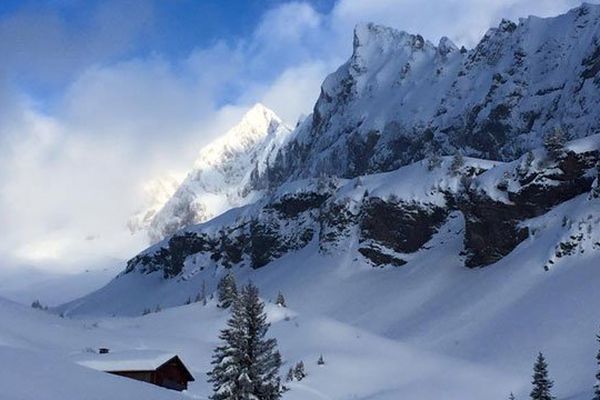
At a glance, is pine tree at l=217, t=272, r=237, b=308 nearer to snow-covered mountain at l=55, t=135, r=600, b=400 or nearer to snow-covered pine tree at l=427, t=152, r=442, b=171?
snow-covered mountain at l=55, t=135, r=600, b=400

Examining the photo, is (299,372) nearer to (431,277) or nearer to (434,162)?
(431,277)

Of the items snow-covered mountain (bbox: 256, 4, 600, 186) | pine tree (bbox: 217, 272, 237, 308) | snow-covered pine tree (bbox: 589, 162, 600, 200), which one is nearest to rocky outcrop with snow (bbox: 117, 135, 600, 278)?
snow-covered pine tree (bbox: 589, 162, 600, 200)

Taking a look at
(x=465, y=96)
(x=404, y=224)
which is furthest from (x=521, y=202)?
(x=465, y=96)

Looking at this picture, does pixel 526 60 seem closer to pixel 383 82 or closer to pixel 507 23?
pixel 507 23

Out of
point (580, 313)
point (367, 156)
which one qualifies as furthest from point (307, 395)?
point (367, 156)

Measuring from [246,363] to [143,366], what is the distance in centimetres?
1414

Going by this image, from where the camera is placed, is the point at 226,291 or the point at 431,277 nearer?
the point at 226,291

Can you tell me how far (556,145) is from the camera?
87.1 meters

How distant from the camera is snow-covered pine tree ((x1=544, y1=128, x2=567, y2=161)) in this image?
87000mm

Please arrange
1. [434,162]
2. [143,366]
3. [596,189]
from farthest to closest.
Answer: [434,162], [596,189], [143,366]

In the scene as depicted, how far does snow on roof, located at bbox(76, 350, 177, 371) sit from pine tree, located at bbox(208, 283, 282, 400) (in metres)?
13.3

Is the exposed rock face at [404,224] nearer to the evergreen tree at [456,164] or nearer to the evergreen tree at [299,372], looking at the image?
the evergreen tree at [456,164]

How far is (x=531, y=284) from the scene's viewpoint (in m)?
74.1

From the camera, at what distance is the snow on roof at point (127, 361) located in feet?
111
